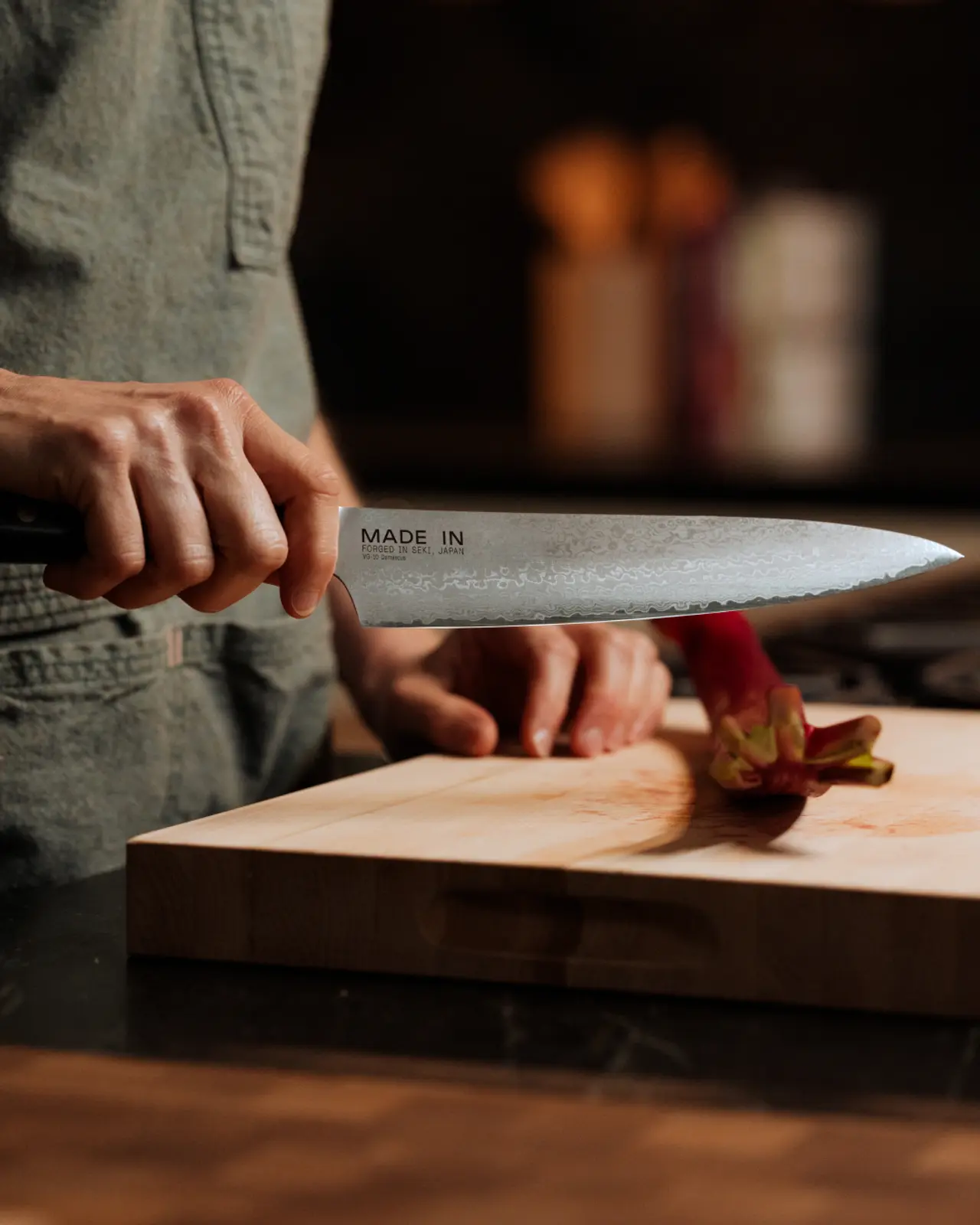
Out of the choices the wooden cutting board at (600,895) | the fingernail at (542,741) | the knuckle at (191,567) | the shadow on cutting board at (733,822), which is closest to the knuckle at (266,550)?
the knuckle at (191,567)

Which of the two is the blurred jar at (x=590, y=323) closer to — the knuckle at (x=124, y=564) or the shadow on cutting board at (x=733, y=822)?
the shadow on cutting board at (x=733, y=822)

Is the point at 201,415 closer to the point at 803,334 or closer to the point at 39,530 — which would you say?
the point at 39,530

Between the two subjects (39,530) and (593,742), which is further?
(593,742)

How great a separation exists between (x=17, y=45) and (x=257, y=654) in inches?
19.0

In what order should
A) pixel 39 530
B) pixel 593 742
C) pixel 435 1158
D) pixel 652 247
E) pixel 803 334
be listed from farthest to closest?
pixel 652 247 → pixel 803 334 → pixel 593 742 → pixel 39 530 → pixel 435 1158

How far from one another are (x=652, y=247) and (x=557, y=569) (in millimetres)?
2769

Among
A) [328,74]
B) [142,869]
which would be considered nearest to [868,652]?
[142,869]

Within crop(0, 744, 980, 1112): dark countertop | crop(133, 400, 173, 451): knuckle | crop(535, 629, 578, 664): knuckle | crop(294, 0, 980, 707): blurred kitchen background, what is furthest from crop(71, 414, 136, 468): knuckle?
crop(294, 0, 980, 707): blurred kitchen background

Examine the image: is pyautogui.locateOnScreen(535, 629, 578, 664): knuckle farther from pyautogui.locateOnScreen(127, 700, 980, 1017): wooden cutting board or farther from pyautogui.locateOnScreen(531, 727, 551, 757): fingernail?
pyautogui.locateOnScreen(127, 700, 980, 1017): wooden cutting board

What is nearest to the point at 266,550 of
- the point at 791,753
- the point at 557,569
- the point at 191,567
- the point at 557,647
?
the point at 191,567

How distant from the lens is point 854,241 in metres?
3.51

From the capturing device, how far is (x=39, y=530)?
80 centimetres

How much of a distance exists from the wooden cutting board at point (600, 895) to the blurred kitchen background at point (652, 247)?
2685 millimetres

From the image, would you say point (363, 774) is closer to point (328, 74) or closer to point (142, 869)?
point (142, 869)
